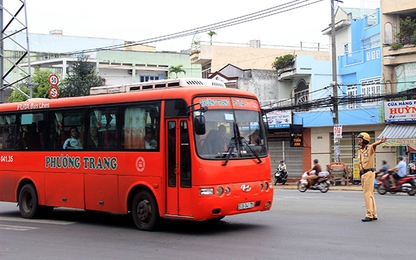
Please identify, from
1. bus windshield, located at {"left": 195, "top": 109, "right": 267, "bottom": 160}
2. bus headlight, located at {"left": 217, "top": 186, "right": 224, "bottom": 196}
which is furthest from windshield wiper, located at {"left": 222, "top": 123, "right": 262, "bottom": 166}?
bus headlight, located at {"left": 217, "top": 186, "right": 224, "bottom": 196}

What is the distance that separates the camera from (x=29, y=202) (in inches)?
566

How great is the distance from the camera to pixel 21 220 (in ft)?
46.3

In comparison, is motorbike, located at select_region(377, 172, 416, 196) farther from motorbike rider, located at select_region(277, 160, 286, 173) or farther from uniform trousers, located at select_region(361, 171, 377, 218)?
motorbike rider, located at select_region(277, 160, 286, 173)

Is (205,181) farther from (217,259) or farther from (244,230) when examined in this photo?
(217,259)

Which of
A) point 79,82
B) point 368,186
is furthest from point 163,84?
point 79,82

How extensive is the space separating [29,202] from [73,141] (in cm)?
258

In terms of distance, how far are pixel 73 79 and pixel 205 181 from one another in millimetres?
33496

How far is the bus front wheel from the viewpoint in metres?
14.0

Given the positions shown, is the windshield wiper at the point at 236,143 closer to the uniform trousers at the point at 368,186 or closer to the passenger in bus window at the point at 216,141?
the passenger in bus window at the point at 216,141

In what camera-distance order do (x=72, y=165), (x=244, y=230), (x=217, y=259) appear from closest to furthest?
(x=217, y=259) → (x=244, y=230) → (x=72, y=165)

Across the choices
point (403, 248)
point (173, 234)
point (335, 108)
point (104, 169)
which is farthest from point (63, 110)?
point (335, 108)

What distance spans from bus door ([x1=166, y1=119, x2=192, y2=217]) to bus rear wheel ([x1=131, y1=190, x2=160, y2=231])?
0.41 m

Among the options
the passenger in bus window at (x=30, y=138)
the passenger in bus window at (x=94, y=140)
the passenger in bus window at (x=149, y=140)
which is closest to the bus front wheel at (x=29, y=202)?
the passenger in bus window at (x=30, y=138)

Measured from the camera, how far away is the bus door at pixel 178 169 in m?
10.5
